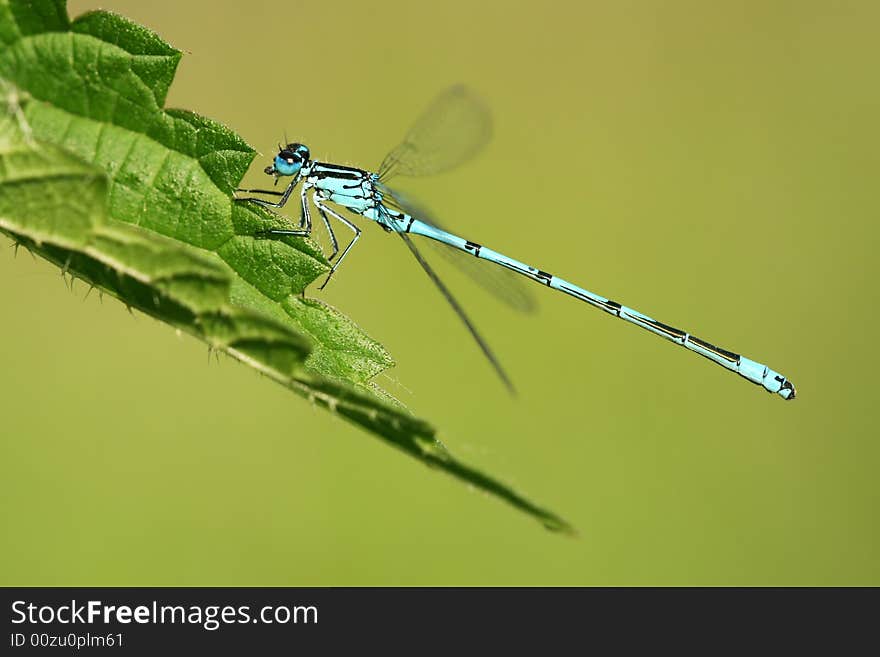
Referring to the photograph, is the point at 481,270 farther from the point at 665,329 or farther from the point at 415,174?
the point at 665,329

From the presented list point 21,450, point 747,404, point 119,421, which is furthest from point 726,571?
point 21,450

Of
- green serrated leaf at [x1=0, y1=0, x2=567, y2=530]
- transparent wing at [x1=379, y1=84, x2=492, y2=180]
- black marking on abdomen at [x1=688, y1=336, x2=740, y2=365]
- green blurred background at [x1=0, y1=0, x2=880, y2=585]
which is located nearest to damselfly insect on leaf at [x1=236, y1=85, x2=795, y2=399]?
transparent wing at [x1=379, y1=84, x2=492, y2=180]

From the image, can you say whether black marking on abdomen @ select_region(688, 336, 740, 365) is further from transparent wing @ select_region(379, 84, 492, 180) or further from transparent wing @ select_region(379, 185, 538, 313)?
transparent wing @ select_region(379, 84, 492, 180)

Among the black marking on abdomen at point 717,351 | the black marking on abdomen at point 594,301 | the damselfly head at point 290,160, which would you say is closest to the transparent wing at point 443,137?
the damselfly head at point 290,160

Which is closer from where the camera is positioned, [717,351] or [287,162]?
[287,162]

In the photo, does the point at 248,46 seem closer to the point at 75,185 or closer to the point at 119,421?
the point at 119,421

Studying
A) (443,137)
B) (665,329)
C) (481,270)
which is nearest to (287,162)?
(443,137)
